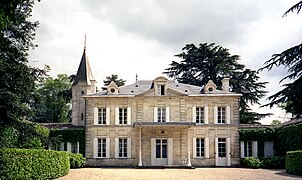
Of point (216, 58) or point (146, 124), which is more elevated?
point (216, 58)

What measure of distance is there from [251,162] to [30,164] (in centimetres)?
1684

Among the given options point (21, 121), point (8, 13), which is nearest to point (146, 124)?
point (21, 121)

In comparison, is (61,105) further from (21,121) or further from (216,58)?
(21,121)

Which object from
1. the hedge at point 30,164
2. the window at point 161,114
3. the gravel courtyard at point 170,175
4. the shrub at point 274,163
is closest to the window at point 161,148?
the window at point 161,114

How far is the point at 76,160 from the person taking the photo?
2683 centimetres

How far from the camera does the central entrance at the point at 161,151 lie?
29031 mm

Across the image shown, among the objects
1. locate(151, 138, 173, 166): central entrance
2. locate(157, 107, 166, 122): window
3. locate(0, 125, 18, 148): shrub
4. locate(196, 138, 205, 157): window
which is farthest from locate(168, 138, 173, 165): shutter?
locate(0, 125, 18, 148): shrub

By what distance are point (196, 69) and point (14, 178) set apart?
30.1m

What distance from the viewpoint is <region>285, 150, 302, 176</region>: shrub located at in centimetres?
1850

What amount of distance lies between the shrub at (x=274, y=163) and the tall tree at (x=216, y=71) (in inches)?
450

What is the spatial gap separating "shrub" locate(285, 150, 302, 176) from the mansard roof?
19074 millimetres

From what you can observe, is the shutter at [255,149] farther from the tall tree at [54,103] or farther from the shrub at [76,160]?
the tall tree at [54,103]

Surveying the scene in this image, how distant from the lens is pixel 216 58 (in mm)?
40938

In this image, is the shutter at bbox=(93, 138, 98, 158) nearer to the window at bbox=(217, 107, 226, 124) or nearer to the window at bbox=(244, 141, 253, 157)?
the window at bbox=(217, 107, 226, 124)
